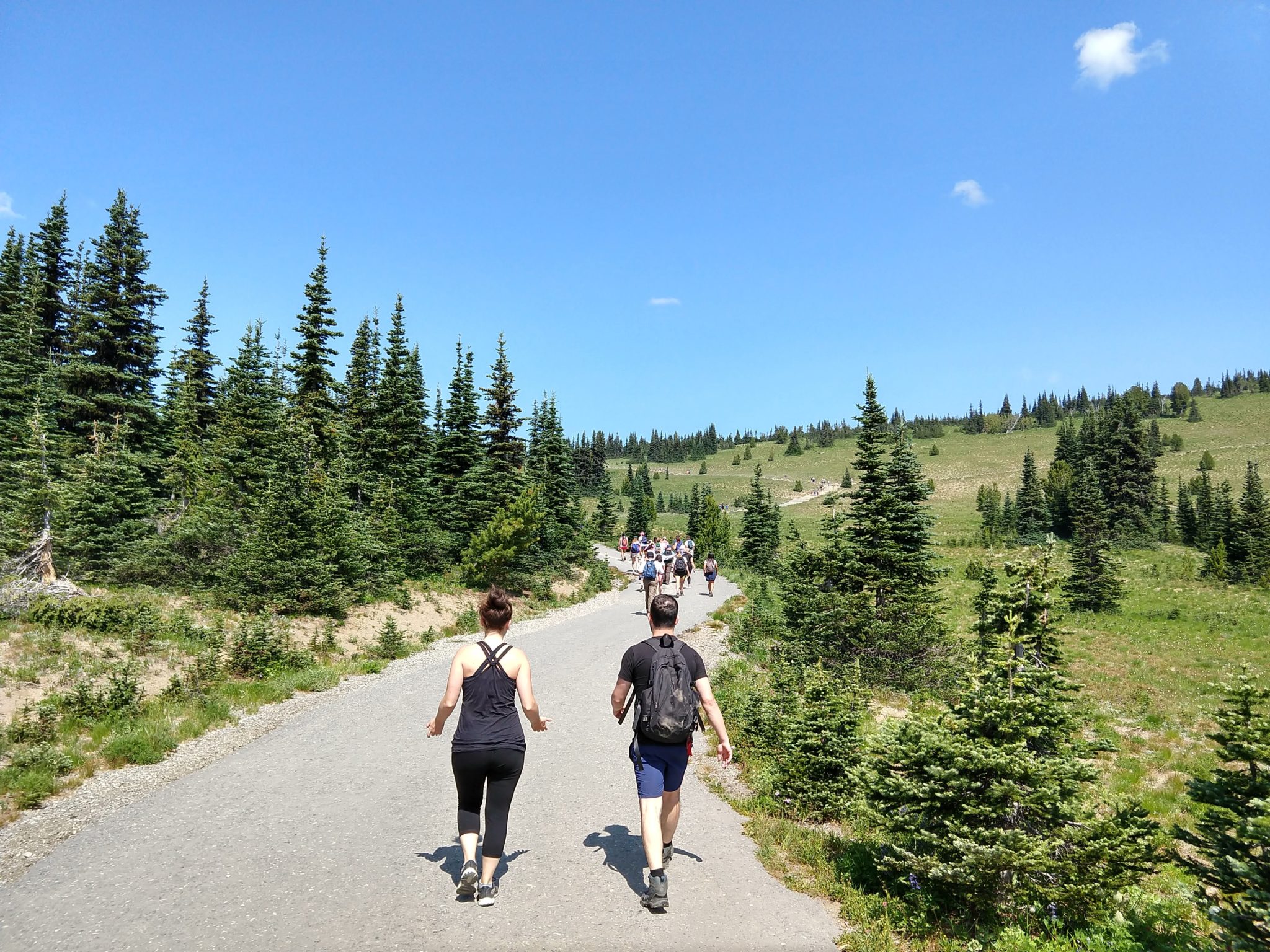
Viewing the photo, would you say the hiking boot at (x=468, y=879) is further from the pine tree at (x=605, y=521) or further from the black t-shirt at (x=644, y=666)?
the pine tree at (x=605, y=521)

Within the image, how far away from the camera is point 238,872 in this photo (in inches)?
216

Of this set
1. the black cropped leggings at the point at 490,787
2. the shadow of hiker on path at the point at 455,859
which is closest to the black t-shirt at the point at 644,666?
the black cropped leggings at the point at 490,787

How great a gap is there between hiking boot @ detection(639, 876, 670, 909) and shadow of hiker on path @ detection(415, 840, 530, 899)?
1306 mm

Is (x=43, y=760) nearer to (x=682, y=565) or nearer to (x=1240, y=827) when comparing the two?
(x=1240, y=827)

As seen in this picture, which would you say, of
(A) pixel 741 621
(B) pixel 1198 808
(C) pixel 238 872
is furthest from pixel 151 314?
(B) pixel 1198 808

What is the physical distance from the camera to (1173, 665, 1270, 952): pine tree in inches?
162

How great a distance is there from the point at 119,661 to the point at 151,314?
23.9m

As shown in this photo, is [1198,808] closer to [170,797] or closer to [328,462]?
[170,797]

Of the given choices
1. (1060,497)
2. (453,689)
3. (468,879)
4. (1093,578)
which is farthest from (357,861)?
(1060,497)

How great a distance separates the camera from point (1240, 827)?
4.28 metres

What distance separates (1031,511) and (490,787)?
8641 centimetres

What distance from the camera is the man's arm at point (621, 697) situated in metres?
5.31

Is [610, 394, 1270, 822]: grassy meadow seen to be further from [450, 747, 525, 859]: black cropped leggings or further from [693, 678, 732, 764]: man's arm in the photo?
[450, 747, 525, 859]: black cropped leggings

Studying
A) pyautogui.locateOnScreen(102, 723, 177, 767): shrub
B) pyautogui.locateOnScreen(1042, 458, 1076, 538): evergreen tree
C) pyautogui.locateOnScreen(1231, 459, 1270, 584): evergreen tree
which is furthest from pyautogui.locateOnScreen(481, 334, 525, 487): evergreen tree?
pyautogui.locateOnScreen(1042, 458, 1076, 538): evergreen tree
